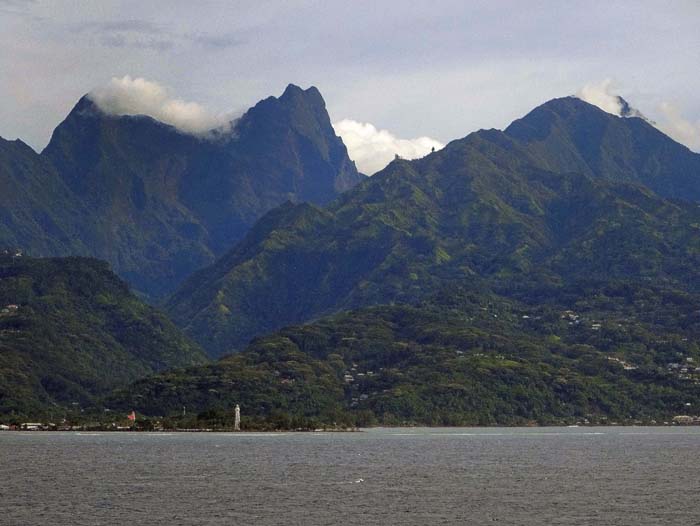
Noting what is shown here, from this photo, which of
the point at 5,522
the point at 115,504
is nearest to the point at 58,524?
the point at 5,522

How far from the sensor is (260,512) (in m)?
A: 184

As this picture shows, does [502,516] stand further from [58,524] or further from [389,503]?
[58,524]

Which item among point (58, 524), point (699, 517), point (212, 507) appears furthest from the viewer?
point (212, 507)

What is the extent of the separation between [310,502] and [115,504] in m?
30.4

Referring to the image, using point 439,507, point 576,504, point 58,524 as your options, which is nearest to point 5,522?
point 58,524

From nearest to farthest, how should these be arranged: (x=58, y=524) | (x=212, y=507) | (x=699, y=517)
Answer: (x=58, y=524), (x=699, y=517), (x=212, y=507)

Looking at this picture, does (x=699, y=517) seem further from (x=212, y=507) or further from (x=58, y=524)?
(x=58, y=524)

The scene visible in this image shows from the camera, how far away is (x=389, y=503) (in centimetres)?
19825

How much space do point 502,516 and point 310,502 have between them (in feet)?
110

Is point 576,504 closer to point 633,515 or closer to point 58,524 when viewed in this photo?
point 633,515

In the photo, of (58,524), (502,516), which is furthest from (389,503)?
(58,524)

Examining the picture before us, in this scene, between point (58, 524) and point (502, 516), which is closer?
point (58, 524)

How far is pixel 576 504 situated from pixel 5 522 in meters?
86.8

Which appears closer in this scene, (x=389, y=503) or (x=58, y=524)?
(x=58, y=524)
